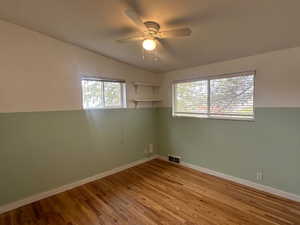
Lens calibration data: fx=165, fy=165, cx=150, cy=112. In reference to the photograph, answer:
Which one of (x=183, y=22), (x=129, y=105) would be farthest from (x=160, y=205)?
(x=183, y=22)

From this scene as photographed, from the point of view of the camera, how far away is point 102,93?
326 cm

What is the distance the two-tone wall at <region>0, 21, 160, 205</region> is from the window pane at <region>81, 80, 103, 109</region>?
0.13 meters

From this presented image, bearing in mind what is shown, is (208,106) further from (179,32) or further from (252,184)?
(179,32)

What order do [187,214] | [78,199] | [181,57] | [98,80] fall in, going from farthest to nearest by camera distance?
[98,80] < [181,57] < [78,199] < [187,214]

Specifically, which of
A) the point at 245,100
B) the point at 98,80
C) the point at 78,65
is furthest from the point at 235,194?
the point at 78,65

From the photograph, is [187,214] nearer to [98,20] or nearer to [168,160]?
[168,160]

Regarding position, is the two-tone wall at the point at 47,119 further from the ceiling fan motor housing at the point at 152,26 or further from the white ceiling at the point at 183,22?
the ceiling fan motor housing at the point at 152,26

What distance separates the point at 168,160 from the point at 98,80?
2.44 meters

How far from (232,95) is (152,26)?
1.88 meters

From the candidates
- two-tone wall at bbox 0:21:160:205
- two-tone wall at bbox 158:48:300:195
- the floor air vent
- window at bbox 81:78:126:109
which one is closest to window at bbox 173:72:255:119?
two-tone wall at bbox 158:48:300:195

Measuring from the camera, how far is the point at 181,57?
116 inches

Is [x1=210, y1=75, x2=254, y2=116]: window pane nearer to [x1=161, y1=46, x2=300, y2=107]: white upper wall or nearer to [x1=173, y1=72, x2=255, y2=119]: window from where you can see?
[x1=173, y1=72, x2=255, y2=119]: window

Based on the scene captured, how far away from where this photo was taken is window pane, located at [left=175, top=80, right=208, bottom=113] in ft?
10.9

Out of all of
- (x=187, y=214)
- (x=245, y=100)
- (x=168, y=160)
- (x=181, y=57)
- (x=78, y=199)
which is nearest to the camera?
(x=187, y=214)
